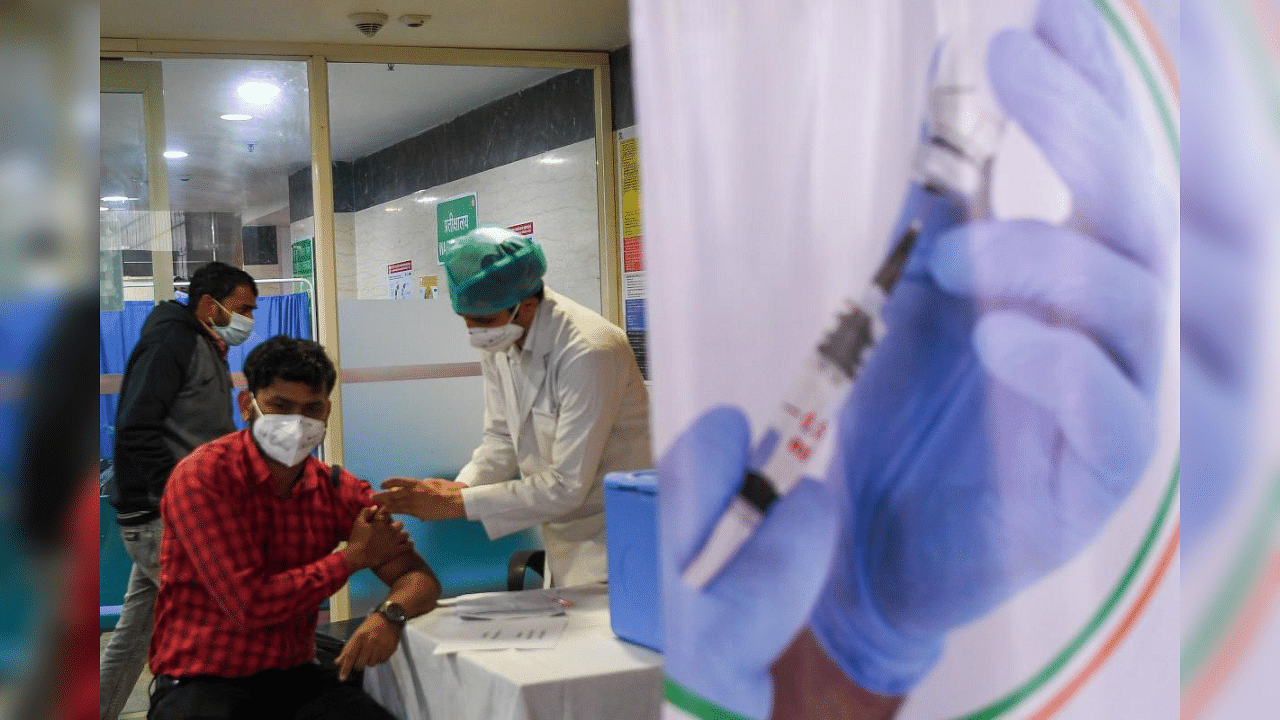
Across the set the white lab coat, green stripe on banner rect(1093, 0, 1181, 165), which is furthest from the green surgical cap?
green stripe on banner rect(1093, 0, 1181, 165)

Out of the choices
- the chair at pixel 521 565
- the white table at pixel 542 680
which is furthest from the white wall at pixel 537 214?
the white table at pixel 542 680

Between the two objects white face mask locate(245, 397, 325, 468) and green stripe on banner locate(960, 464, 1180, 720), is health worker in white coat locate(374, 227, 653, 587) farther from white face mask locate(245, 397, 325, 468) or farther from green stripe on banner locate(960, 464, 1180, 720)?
green stripe on banner locate(960, 464, 1180, 720)

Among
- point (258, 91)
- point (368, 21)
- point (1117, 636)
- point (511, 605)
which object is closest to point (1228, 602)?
point (1117, 636)

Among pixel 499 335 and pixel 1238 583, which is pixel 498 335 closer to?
pixel 499 335

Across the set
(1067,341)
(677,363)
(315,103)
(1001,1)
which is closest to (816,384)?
(677,363)

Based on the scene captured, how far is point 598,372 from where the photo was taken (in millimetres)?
2643

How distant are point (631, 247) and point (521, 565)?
7.09ft

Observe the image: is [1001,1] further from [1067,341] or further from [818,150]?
[1067,341]

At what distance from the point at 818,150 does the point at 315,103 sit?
12.1ft

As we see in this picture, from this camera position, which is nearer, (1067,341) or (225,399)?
(1067,341)

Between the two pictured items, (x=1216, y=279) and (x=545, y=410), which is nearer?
(x=1216, y=279)

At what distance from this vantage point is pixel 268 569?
7.92ft

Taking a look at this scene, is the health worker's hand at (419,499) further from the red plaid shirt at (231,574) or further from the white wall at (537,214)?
the white wall at (537,214)

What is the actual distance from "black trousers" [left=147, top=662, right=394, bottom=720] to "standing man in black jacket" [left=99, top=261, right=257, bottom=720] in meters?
1.03
